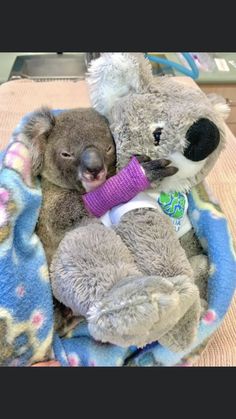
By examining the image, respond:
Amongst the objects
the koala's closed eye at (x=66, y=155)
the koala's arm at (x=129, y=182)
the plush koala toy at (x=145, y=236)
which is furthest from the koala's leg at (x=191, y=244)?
the koala's closed eye at (x=66, y=155)

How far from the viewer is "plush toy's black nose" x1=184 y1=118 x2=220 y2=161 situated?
743 mm

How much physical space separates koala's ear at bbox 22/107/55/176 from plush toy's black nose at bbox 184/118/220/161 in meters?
0.25

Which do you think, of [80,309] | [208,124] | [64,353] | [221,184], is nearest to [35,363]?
[64,353]

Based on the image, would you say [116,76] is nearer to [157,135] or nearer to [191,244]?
[157,135]

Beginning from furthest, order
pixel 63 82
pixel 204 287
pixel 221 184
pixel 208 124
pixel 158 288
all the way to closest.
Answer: pixel 63 82 → pixel 221 184 → pixel 204 287 → pixel 208 124 → pixel 158 288

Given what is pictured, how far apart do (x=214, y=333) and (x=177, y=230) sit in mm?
206

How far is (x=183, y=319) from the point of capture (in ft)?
2.14

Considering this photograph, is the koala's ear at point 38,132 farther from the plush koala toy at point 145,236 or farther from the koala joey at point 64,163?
the plush koala toy at point 145,236

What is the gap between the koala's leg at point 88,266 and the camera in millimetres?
644

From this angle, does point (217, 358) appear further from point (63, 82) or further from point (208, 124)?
point (63, 82)

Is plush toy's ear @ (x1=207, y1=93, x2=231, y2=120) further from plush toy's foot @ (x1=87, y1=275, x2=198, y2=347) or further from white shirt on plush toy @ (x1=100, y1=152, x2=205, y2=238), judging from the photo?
plush toy's foot @ (x1=87, y1=275, x2=198, y2=347)

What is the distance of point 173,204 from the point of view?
84cm

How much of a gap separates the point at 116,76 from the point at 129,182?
20 centimetres

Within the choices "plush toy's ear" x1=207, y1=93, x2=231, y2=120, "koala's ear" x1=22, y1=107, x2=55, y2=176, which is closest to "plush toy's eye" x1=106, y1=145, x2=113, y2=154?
"koala's ear" x1=22, y1=107, x2=55, y2=176
